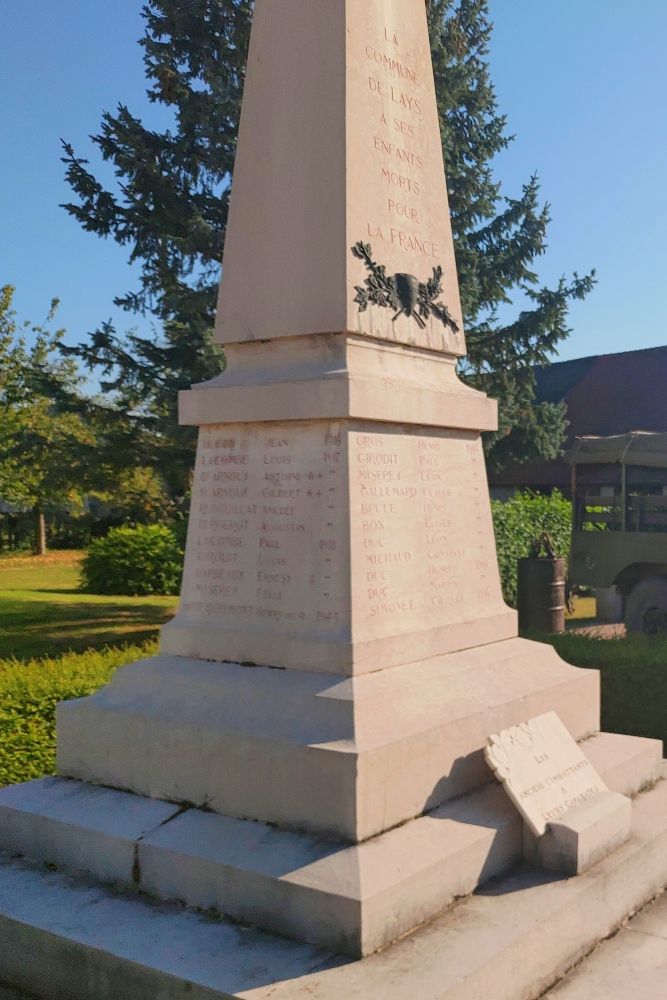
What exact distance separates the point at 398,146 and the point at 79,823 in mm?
2884

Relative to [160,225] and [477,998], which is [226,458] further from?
[160,225]

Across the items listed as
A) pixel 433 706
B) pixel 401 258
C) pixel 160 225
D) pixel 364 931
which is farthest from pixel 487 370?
pixel 364 931

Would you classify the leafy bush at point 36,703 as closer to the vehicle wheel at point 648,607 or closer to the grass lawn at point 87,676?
the grass lawn at point 87,676

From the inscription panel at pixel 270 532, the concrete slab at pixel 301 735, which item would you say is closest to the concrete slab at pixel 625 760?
the concrete slab at pixel 301 735

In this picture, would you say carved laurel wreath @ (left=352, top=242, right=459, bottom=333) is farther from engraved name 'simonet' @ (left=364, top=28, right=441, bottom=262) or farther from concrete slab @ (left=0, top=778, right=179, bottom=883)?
concrete slab @ (left=0, top=778, right=179, bottom=883)

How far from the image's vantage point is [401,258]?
12.6 feet

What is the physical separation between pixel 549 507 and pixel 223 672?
14484 mm

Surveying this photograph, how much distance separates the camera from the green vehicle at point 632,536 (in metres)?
10.5

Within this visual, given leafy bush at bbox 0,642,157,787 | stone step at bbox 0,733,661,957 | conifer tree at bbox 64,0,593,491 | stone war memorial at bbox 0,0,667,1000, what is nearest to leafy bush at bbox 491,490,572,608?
conifer tree at bbox 64,0,593,491

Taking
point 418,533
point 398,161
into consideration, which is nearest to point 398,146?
point 398,161

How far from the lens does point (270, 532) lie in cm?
351

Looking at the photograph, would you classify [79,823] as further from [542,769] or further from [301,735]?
[542,769]

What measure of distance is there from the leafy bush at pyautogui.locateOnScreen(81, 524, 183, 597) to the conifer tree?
13.7 feet

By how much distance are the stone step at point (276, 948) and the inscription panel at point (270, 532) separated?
1.01 metres
